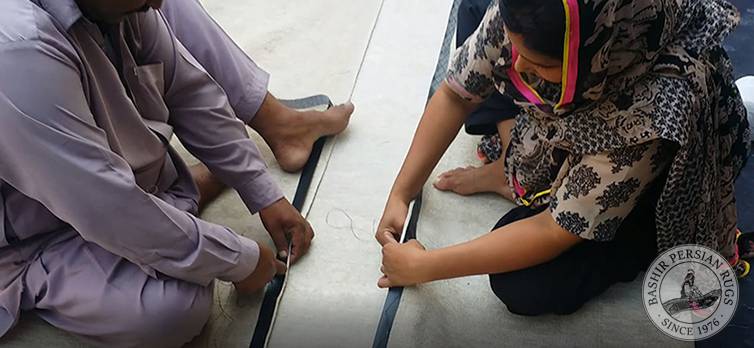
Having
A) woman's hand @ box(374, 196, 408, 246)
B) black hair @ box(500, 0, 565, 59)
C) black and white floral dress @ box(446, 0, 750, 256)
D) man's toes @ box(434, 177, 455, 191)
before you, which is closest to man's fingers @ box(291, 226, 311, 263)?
woman's hand @ box(374, 196, 408, 246)

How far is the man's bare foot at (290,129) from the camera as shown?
1204 millimetres

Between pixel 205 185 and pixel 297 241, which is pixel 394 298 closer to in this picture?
pixel 297 241

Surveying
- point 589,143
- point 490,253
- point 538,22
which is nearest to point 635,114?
Result: point 589,143

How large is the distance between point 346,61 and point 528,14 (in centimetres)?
73

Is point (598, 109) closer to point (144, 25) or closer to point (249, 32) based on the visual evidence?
point (144, 25)

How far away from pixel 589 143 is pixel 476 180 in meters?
0.35

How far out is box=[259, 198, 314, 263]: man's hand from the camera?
1.08 m

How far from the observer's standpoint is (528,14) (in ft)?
2.30

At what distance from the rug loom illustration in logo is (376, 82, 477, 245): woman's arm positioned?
338 millimetres

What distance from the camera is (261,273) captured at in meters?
1.01

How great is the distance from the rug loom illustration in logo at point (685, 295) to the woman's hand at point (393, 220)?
356 millimetres

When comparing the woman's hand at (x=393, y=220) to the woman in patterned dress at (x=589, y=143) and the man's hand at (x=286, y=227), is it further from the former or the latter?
the man's hand at (x=286, y=227)

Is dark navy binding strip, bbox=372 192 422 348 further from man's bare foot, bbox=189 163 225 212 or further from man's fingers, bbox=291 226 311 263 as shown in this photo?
man's bare foot, bbox=189 163 225 212

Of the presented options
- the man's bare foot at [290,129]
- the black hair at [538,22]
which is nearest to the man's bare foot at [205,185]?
the man's bare foot at [290,129]
